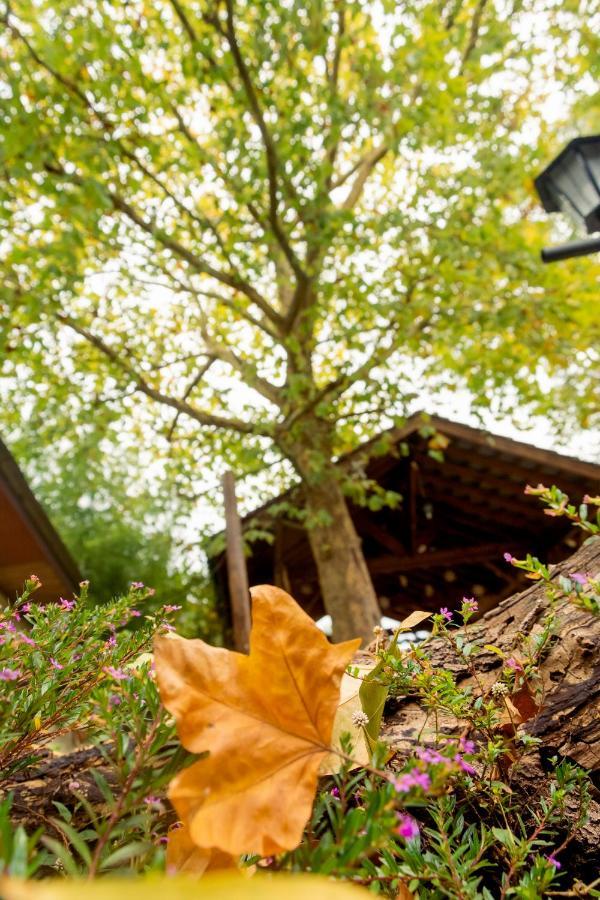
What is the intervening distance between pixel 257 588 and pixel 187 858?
0.26 meters

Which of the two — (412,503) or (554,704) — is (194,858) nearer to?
(554,704)

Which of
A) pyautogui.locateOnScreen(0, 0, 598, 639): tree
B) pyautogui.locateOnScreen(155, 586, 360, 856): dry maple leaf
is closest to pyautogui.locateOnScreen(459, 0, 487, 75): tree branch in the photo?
pyautogui.locateOnScreen(0, 0, 598, 639): tree

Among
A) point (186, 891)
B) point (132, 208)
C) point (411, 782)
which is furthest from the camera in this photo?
point (132, 208)

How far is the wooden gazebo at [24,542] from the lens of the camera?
4.25 metres

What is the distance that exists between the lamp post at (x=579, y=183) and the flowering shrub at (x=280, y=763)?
9.09 ft

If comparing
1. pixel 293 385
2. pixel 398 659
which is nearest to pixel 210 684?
pixel 398 659

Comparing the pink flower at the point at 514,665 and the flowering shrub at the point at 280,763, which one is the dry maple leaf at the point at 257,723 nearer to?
the flowering shrub at the point at 280,763

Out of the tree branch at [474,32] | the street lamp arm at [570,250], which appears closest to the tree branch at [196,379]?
the tree branch at [474,32]

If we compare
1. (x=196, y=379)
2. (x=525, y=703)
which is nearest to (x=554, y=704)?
(x=525, y=703)

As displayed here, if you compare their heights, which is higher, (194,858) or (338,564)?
(194,858)

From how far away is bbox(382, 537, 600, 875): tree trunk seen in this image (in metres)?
0.90

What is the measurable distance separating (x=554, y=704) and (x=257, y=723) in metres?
0.65

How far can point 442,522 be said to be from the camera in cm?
1030

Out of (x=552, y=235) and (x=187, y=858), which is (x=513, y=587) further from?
(x=187, y=858)
